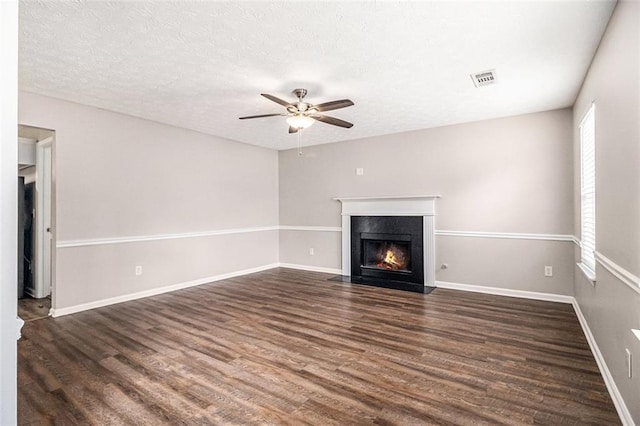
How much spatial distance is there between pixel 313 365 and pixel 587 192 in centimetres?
306

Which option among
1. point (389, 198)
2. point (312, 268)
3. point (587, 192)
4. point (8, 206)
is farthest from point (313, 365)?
point (312, 268)

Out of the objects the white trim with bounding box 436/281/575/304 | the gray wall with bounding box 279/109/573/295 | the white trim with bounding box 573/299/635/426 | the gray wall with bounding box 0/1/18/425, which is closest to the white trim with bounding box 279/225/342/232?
the gray wall with bounding box 279/109/573/295

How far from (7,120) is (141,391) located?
93.6 inches

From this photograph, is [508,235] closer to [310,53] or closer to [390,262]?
[390,262]

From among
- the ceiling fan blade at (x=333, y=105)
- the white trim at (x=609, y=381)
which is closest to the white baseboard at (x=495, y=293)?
the white trim at (x=609, y=381)

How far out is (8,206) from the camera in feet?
1.45

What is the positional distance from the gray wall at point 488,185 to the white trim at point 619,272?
194 centimetres

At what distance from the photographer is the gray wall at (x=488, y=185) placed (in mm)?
4203

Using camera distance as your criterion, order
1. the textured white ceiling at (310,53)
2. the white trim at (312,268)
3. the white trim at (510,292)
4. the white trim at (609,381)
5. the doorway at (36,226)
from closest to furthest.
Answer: the white trim at (609,381), the textured white ceiling at (310,53), the white trim at (510,292), the doorway at (36,226), the white trim at (312,268)

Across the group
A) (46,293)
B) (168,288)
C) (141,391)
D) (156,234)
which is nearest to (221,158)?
(156,234)

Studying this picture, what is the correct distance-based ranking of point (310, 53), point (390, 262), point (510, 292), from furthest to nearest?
point (390, 262) → point (510, 292) → point (310, 53)

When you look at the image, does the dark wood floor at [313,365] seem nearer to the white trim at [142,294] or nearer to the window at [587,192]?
the white trim at [142,294]

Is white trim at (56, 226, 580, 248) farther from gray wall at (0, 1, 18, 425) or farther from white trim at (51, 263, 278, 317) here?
gray wall at (0, 1, 18, 425)

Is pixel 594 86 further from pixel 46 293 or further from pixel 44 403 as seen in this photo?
pixel 46 293
